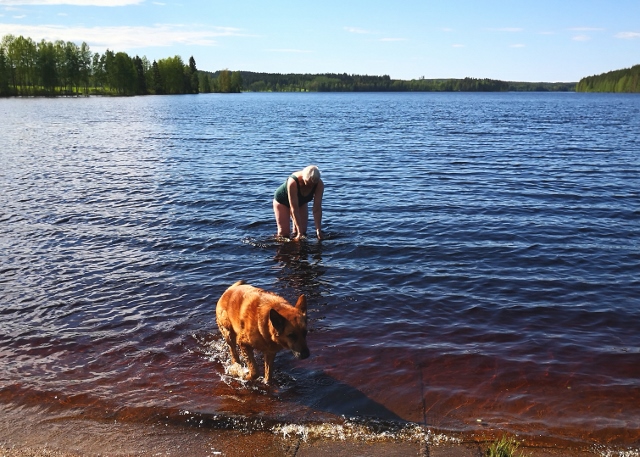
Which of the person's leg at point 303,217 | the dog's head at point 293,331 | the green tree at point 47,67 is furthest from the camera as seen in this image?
the green tree at point 47,67

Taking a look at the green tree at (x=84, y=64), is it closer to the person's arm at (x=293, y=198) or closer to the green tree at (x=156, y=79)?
the green tree at (x=156, y=79)

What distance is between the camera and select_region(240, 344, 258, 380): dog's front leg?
781cm

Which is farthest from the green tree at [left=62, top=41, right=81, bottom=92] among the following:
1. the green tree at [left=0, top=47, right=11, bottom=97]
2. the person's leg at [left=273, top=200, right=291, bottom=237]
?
the person's leg at [left=273, top=200, right=291, bottom=237]

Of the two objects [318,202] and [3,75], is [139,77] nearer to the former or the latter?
[3,75]

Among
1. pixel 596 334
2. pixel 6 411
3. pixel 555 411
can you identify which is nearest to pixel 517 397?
pixel 555 411

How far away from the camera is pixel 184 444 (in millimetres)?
6465

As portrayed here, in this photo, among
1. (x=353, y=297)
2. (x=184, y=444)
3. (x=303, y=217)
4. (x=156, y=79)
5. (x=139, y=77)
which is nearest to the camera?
(x=184, y=444)

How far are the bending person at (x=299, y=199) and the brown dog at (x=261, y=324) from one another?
6209 mm

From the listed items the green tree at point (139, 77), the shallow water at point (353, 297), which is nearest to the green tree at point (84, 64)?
the green tree at point (139, 77)

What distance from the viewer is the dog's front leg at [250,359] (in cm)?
781

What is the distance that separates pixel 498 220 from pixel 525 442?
1297 centimetres

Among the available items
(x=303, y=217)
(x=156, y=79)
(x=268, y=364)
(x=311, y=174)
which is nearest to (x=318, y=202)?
(x=303, y=217)

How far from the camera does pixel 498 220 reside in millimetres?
18578

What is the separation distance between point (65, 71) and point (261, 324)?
572 feet
